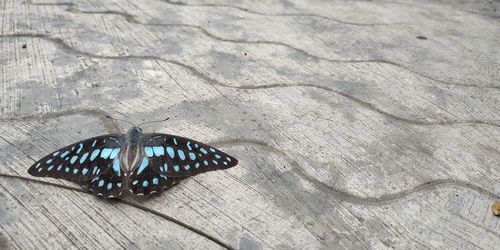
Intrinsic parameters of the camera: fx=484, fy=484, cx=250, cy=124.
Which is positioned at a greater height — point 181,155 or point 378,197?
point 181,155

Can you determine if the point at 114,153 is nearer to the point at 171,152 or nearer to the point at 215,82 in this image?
the point at 171,152

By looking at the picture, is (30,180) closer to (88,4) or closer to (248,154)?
(248,154)

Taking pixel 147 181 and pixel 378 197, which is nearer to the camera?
pixel 147 181

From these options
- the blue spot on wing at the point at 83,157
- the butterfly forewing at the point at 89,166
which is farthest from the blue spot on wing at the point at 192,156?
the blue spot on wing at the point at 83,157

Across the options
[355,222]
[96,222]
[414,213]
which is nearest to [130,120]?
[96,222]

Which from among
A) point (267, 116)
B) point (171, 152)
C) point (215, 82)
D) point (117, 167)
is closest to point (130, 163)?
point (117, 167)

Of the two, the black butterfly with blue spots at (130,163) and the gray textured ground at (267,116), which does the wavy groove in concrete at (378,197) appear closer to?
the gray textured ground at (267,116)

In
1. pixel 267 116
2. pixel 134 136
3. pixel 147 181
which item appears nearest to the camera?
pixel 147 181

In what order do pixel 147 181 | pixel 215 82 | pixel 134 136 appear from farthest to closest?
1. pixel 215 82
2. pixel 134 136
3. pixel 147 181
